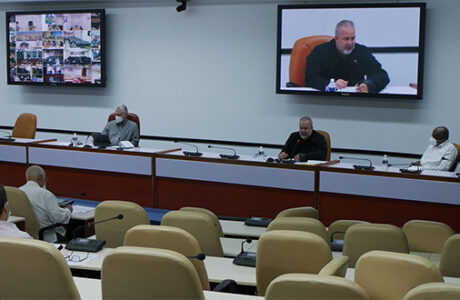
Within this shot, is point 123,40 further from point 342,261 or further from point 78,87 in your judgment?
point 342,261

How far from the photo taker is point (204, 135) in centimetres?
985

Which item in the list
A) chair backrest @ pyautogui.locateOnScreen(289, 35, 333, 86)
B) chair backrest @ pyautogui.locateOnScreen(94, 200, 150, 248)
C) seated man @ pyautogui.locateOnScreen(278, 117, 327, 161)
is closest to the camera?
chair backrest @ pyautogui.locateOnScreen(94, 200, 150, 248)

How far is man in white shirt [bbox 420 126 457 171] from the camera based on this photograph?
23.8 ft

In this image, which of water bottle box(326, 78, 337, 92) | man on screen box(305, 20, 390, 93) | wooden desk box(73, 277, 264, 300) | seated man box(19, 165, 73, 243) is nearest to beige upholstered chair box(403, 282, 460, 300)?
wooden desk box(73, 277, 264, 300)

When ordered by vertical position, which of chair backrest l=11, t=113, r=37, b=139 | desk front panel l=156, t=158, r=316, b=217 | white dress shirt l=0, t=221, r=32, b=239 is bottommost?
desk front panel l=156, t=158, r=316, b=217

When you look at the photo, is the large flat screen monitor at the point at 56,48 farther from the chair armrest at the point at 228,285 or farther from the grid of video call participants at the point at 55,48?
the chair armrest at the point at 228,285

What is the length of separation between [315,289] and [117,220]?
2650 mm

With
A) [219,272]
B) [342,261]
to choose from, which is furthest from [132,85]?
[342,261]

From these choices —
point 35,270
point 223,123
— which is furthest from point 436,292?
point 223,123

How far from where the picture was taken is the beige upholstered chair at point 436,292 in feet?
7.20

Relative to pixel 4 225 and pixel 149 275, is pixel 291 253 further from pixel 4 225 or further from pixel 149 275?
pixel 4 225

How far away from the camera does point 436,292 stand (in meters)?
2.21

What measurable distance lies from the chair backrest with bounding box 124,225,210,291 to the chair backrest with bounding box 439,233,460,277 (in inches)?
57.4

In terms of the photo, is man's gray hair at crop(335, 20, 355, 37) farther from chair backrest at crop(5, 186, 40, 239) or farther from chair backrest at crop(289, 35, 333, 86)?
chair backrest at crop(5, 186, 40, 239)
